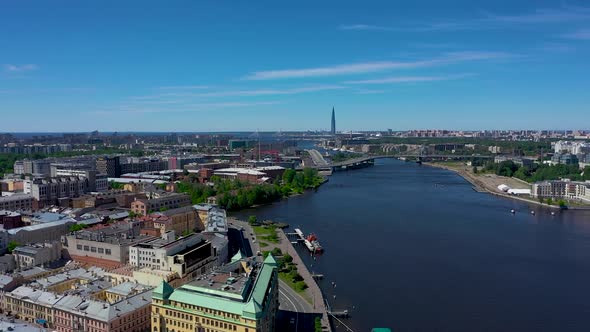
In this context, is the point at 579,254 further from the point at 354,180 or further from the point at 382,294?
the point at 354,180

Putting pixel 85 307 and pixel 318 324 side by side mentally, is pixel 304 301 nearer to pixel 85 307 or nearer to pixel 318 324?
pixel 318 324

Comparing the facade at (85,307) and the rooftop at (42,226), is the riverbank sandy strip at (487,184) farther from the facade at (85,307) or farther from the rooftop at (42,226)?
the facade at (85,307)

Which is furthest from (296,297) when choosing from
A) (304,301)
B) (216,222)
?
(216,222)

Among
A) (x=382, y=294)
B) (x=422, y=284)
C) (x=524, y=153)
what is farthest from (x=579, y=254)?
(x=524, y=153)

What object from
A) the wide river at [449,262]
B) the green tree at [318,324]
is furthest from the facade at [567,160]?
the green tree at [318,324]

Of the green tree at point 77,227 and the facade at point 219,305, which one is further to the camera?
the green tree at point 77,227

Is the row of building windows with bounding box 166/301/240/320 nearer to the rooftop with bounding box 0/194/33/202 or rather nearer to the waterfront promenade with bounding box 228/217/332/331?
the waterfront promenade with bounding box 228/217/332/331

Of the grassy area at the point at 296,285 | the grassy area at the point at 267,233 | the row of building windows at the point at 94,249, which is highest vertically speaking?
the row of building windows at the point at 94,249
